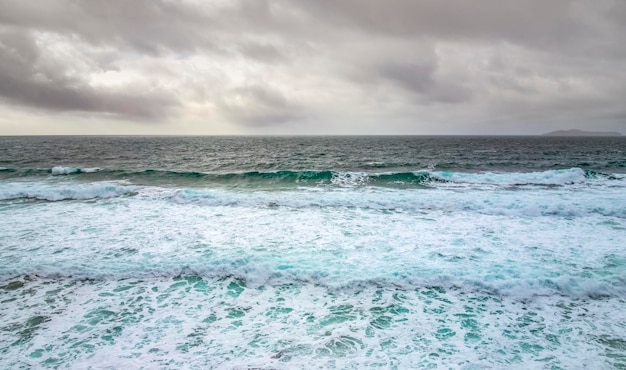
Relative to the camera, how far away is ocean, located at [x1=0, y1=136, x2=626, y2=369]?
17.0 feet

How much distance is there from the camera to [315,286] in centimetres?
742

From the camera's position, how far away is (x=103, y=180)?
2305 cm

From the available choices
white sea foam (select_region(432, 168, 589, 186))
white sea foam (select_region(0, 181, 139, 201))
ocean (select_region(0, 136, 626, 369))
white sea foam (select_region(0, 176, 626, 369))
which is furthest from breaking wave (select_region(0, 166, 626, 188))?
white sea foam (select_region(0, 176, 626, 369))

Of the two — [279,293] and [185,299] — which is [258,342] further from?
[185,299]

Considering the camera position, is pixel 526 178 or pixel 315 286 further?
pixel 526 178

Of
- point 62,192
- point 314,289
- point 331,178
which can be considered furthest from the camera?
point 331,178

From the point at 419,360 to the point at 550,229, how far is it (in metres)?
9.88

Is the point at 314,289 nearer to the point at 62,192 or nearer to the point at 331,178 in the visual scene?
the point at 331,178

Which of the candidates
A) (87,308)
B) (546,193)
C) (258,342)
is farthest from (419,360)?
(546,193)

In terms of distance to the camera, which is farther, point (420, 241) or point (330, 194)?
point (330, 194)

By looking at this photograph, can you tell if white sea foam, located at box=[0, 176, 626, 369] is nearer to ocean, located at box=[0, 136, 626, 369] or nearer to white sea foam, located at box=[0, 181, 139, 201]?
ocean, located at box=[0, 136, 626, 369]

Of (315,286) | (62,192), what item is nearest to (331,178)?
(315,286)

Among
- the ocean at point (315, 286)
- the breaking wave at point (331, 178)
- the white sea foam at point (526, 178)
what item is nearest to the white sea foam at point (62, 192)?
the ocean at point (315, 286)

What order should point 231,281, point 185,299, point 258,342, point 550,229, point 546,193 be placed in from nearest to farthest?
point 258,342, point 185,299, point 231,281, point 550,229, point 546,193
